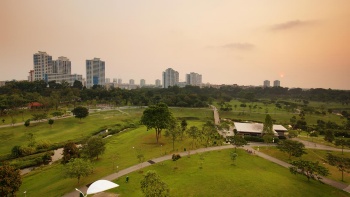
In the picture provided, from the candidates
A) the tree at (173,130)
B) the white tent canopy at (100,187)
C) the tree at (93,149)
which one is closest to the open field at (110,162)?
the tree at (93,149)

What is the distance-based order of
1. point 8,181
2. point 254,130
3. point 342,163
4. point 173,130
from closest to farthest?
1. point 8,181
2. point 342,163
3. point 173,130
4. point 254,130

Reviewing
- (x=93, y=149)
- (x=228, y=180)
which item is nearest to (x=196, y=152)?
(x=228, y=180)

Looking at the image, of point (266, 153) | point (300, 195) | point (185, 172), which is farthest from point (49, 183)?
point (266, 153)

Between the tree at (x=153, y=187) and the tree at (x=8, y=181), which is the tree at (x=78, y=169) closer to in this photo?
the tree at (x=8, y=181)

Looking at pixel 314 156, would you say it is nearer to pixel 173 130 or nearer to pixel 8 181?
pixel 173 130

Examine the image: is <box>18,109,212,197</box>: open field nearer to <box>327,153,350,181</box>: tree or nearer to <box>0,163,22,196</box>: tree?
<box>0,163,22,196</box>: tree

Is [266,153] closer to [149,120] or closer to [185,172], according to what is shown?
[185,172]
